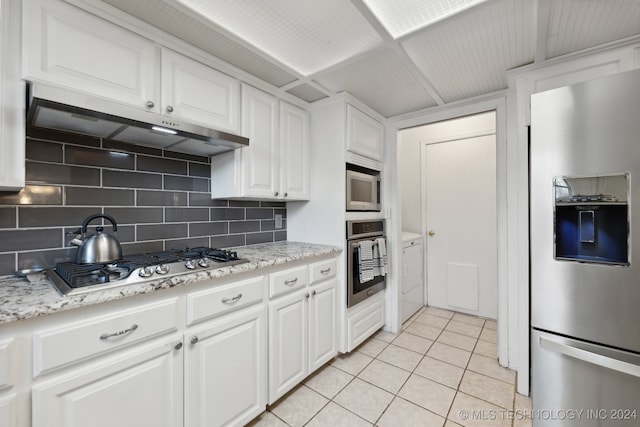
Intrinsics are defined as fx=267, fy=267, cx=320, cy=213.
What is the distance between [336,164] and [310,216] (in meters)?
0.51

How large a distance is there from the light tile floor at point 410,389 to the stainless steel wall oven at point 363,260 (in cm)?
52

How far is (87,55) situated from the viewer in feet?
3.84

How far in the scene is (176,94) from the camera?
1.47 meters

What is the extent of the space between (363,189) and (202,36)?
1.58 metres

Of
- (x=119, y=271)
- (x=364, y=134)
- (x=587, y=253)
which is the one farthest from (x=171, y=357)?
(x=364, y=134)

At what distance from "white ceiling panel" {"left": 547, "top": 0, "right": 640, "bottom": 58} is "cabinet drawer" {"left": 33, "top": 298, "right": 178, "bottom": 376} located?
2224mm

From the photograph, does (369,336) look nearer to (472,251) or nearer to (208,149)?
(472,251)

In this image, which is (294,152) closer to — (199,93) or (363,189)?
(363,189)

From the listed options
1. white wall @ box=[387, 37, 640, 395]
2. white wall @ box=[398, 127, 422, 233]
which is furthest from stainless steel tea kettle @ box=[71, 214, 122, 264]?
white wall @ box=[398, 127, 422, 233]

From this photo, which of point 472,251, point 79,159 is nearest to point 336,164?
point 79,159

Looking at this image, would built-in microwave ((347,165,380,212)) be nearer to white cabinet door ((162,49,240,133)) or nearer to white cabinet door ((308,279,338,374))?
white cabinet door ((308,279,338,374))

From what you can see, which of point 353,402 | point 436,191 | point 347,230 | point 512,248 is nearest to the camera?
point 353,402

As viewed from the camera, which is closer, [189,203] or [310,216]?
[189,203]

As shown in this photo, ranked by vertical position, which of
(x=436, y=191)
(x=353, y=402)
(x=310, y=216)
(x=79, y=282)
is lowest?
(x=353, y=402)
